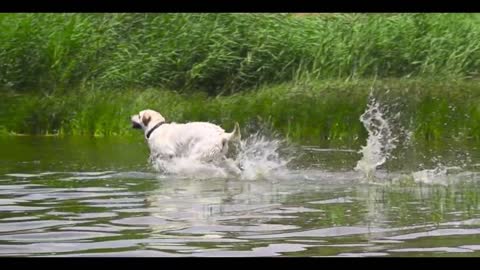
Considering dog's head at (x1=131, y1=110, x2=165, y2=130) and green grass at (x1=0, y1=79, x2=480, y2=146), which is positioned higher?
green grass at (x1=0, y1=79, x2=480, y2=146)

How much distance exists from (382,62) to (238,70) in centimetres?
245

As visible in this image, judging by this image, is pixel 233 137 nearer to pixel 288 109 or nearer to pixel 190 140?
pixel 190 140

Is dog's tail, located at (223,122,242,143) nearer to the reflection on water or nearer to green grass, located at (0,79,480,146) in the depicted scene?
the reflection on water

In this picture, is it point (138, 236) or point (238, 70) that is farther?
point (238, 70)

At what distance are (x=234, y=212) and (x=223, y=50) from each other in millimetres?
10261

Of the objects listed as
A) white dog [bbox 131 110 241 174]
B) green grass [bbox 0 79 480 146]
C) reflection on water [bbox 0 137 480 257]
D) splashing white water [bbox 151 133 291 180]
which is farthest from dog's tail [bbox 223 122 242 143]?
green grass [bbox 0 79 480 146]

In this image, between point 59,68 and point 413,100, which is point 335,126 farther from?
point 59,68

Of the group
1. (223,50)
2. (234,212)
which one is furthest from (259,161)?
(223,50)

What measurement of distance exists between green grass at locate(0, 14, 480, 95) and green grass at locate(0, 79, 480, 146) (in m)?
0.41

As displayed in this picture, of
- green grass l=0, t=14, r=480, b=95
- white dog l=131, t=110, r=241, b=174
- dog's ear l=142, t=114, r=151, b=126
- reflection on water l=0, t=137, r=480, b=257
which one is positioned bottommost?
reflection on water l=0, t=137, r=480, b=257

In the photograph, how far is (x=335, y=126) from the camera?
54.6 ft

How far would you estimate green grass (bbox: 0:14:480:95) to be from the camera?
18516mm
